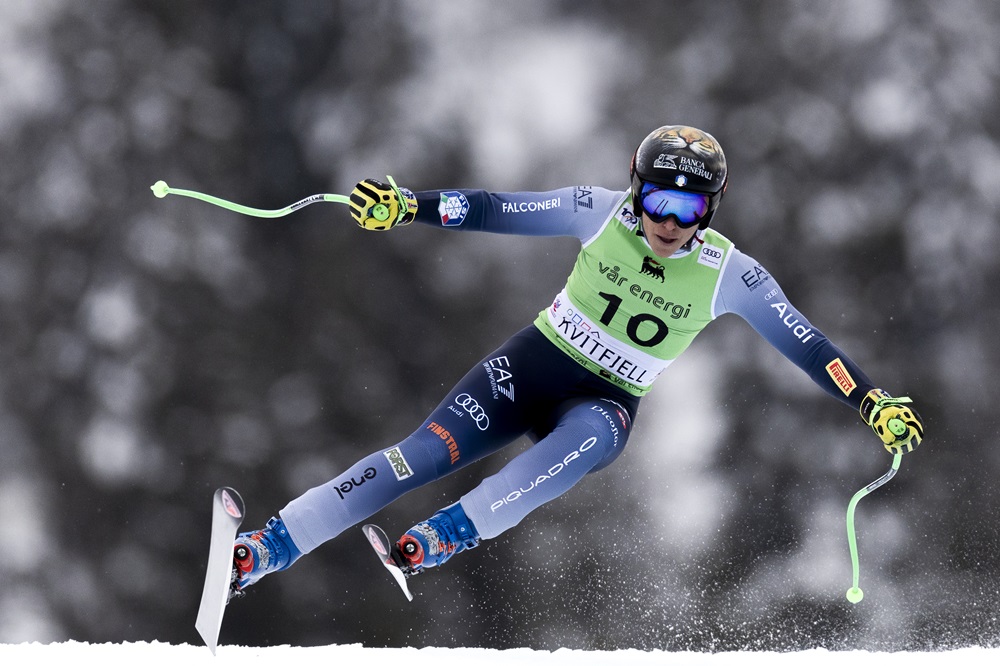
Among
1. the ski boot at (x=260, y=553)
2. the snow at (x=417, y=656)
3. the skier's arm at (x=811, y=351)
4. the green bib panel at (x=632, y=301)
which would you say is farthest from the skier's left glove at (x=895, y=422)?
the ski boot at (x=260, y=553)

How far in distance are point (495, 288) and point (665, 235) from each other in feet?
11.2

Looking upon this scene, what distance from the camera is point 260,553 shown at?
2.98 m

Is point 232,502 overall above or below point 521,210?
below

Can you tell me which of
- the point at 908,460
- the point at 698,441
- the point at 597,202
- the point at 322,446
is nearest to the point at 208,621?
the point at 597,202

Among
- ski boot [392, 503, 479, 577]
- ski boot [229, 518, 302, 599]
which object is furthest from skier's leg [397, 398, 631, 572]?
ski boot [229, 518, 302, 599]

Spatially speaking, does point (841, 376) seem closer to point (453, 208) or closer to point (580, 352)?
point (580, 352)

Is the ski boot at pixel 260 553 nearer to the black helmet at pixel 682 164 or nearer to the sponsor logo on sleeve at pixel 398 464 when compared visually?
the sponsor logo on sleeve at pixel 398 464

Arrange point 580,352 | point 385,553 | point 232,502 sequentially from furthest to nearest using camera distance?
point 580,352 → point 385,553 → point 232,502

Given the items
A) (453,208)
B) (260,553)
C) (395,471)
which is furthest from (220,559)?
(453,208)

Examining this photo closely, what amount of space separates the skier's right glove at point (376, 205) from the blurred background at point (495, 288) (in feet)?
10.6

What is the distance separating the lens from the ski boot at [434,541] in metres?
3.01

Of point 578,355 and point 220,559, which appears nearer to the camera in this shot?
point 220,559

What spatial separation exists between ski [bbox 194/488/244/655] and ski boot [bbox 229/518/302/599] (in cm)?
5

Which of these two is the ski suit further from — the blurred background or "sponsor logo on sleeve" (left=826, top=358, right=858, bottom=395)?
the blurred background
